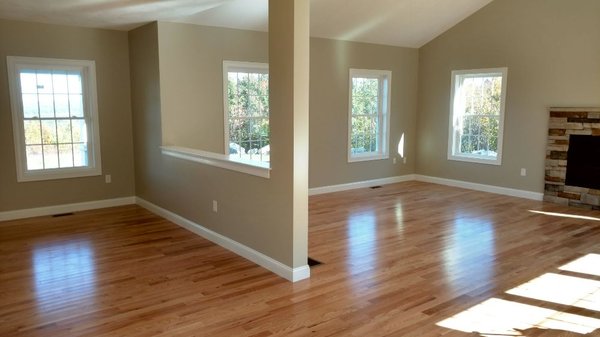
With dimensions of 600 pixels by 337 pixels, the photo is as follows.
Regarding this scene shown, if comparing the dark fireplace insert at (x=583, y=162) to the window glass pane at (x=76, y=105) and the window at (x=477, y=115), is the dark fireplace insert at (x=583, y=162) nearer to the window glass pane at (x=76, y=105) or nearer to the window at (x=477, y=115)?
the window at (x=477, y=115)

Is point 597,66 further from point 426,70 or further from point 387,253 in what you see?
point 387,253

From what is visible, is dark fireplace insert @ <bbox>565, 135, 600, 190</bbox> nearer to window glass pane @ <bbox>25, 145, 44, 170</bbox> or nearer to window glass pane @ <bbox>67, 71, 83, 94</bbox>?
window glass pane @ <bbox>67, 71, 83, 94</bbox>

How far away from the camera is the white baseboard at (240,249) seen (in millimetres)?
3629

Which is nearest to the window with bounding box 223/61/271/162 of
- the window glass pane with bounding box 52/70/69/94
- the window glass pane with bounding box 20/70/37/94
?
the window glass pane with bounding box 52/70/69/94

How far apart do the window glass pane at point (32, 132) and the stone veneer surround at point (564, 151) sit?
22.4 feet

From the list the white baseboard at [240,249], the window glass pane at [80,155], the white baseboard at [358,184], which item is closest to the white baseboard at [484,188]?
the white baseboard at [358,184]

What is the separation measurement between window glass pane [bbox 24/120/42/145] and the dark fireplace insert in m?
6.98

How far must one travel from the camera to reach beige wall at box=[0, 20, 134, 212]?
5324 mm

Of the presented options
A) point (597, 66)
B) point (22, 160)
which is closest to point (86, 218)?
point (22, 160)

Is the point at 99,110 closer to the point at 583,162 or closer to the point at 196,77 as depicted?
the point at 196,77

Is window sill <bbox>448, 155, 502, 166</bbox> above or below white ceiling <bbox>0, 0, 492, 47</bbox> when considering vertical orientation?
below

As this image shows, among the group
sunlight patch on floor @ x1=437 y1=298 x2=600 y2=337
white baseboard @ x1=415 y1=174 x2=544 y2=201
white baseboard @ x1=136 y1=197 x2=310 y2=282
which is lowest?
sunlight patch on floor @ x1=437 y1=298 x2=600 y2=337

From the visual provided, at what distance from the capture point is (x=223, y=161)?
4.25 m

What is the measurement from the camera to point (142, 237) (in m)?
4.79
